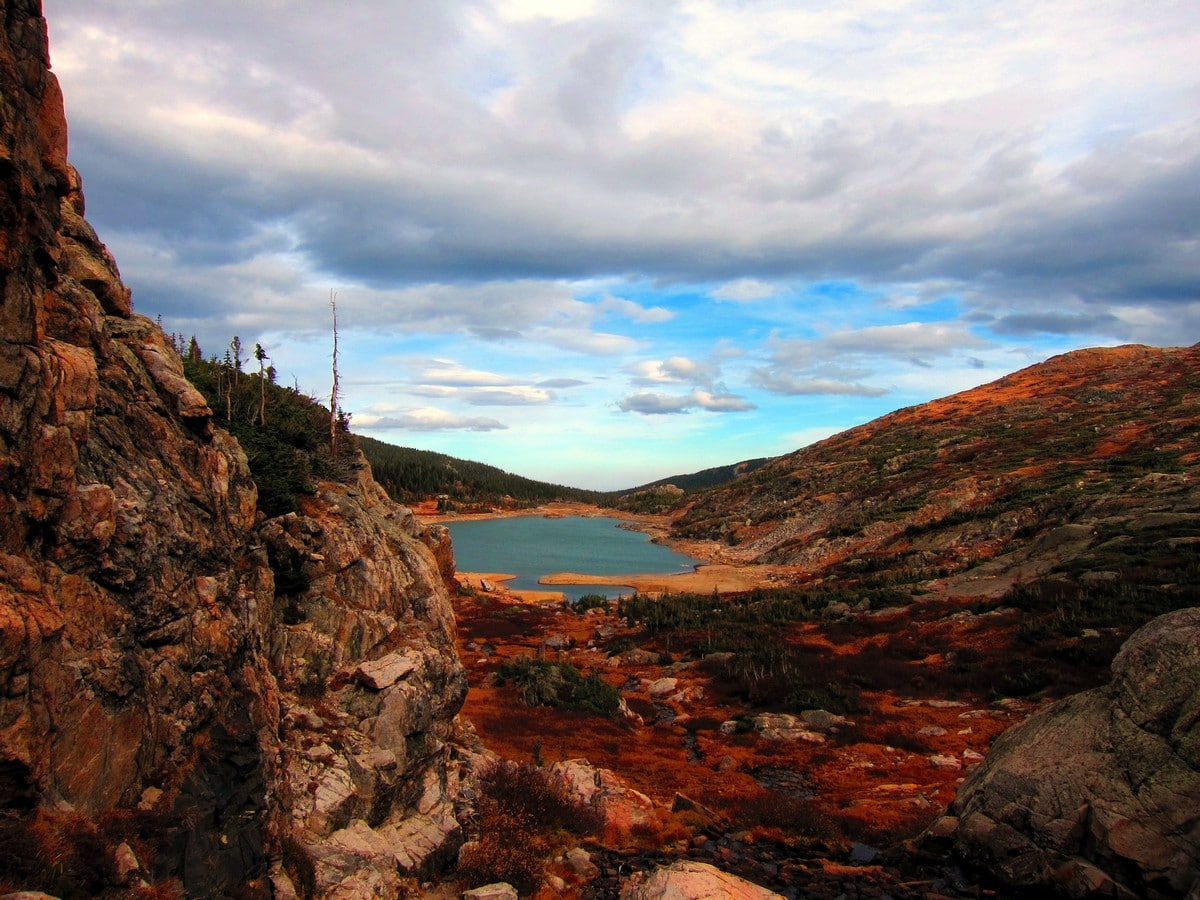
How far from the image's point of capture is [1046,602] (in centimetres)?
3525

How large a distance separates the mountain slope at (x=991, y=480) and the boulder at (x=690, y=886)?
116 ft

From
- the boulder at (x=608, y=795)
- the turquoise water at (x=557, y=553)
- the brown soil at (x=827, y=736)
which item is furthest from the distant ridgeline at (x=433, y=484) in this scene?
the boulder at (x=608, y=795)

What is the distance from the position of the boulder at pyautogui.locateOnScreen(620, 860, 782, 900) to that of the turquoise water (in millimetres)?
54309

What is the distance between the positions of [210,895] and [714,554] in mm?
92215

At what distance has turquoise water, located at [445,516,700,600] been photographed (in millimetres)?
81125

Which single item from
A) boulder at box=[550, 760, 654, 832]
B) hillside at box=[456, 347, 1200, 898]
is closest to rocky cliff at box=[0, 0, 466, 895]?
boulder at box=[550, 760, 654, 832]

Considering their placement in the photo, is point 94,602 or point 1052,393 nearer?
point 94,602

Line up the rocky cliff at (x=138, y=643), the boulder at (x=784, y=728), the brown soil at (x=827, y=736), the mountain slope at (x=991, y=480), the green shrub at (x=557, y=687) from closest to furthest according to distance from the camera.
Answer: the rocky cliff at (x=138, y=643) → the brown soil at (x=827, y=736) → the boulder at (x=784, y=728) → the green shrub at (x=557, y=687) → the mountain slope at (x=991, y=480)

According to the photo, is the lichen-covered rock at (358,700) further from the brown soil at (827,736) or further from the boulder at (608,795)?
the brown soil at (827,736)

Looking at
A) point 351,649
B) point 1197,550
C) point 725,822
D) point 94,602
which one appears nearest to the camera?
point 94,602

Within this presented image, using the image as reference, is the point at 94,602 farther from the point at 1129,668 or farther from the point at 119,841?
the point at 1129,668

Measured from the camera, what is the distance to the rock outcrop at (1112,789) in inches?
450

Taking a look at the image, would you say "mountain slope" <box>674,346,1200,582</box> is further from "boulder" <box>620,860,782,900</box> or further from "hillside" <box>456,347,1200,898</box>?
"boulder" <box>620,860,782,900</box>

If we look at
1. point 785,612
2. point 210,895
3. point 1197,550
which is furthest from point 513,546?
point 210,895
